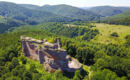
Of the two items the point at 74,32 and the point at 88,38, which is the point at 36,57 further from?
the point at 74,32

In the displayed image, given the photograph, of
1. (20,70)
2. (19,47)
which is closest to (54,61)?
(20,70)

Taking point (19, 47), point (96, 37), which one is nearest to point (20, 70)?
point (19, 47)

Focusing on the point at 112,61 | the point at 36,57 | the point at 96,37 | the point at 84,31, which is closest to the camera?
the point at 112,61

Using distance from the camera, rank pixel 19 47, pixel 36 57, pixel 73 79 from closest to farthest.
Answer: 1. pixel 73 79
2. pixel 36 57
3. pixel 19 47

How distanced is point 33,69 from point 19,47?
25450mm

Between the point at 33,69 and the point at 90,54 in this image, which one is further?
the point at 90,54

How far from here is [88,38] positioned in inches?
5325

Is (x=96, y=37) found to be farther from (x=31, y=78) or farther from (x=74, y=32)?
(x=31, y=78)

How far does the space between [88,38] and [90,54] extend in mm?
82107

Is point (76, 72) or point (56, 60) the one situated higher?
point (56, 60)

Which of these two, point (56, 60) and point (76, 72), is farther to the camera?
point (56, 60)

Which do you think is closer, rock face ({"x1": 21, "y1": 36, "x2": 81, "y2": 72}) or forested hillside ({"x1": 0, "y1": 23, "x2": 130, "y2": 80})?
forested hillside ({"x1": 0, "y1": 23, "x2": 130, "y2": 80})

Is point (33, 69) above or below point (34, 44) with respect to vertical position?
below

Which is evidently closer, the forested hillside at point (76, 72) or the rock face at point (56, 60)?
the forested hillside at point (76, 72)
